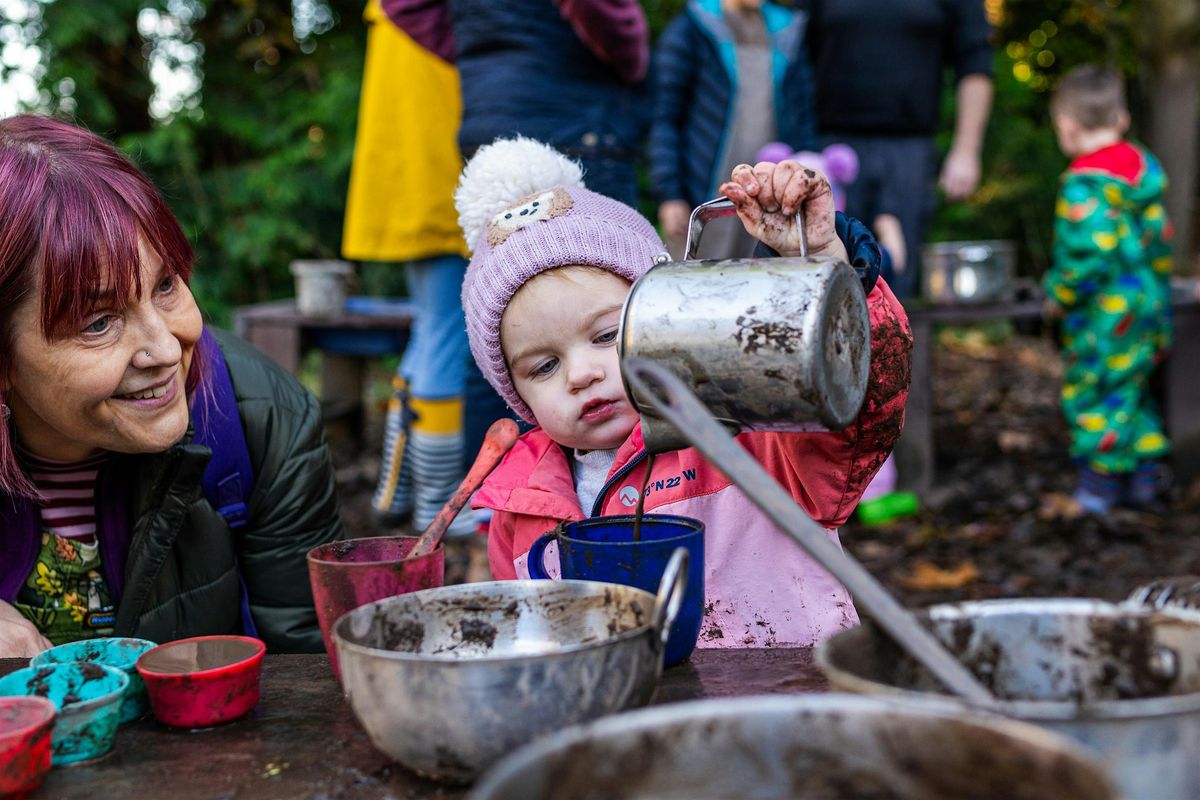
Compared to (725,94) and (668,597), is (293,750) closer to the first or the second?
(668,597)

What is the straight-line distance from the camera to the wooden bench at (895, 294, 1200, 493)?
4871 mm

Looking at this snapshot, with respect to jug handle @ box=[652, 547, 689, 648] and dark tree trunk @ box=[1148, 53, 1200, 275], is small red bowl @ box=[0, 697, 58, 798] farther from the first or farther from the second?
dark tree trunk @ box=[1148, 53, 1200, 275]

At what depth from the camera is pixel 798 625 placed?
174 cm

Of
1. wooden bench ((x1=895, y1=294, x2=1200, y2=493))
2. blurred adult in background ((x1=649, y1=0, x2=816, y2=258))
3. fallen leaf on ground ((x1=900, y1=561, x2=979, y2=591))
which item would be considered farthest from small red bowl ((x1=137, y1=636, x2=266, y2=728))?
wooden bench ((x1=895, y1=294, x2=1200, y2=493))

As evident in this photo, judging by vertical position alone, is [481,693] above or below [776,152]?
below

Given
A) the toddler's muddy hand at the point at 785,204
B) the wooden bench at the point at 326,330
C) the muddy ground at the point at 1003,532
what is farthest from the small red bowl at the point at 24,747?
the wooden bench at the point at 326,330

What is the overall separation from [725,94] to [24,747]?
3.68 metres

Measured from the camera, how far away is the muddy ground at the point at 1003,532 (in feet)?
13.0

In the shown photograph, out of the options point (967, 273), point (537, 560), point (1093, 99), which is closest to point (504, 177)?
point (537, 560)

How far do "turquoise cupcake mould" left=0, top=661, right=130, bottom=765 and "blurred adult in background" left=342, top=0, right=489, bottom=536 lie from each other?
8.57ft

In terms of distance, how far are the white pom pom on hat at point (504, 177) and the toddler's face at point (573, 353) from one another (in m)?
0.26

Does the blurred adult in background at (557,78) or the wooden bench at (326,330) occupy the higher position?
the blurred adult in background at (557,78)

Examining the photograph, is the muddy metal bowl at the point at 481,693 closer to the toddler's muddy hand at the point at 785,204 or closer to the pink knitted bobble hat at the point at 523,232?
the toddler's muddy hand at the point at 785,204

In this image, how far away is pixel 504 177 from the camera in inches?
81.0
